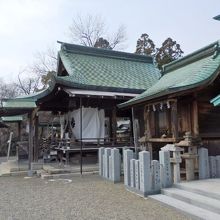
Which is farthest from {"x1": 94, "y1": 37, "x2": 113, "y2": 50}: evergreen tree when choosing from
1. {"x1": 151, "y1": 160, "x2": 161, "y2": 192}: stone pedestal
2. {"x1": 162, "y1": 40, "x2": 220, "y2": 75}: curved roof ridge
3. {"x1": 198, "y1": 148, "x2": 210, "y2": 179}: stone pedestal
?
{"x1": 151, "y1": 160, "x2": 161, "y2": 192}: stone pedestal

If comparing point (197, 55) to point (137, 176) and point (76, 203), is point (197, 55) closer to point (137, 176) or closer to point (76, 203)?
point (137, 176)

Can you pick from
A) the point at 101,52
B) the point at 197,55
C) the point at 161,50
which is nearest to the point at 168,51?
the point at 161,50

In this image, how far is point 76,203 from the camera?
23.9 ft

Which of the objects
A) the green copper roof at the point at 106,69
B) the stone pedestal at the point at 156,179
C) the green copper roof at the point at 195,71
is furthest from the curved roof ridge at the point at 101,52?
the stone pedestal at the point at 156,179

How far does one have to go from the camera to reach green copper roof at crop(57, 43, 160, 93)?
50.1 ft

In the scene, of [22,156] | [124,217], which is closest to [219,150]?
[124,217]

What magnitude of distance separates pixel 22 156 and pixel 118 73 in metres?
7.74

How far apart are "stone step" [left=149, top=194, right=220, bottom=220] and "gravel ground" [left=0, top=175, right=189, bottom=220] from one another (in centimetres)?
13

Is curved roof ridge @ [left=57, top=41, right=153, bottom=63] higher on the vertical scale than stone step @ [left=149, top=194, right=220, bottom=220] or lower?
higher

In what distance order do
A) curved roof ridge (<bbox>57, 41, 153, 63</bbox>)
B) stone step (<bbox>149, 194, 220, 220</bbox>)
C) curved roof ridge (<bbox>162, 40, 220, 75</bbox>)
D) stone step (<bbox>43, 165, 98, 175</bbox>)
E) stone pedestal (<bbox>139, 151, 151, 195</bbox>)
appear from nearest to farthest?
stone step (<bbox>149, 194, 220, 220</bbox>)
stone pedestal (<bbox>139, 151, 151, 195</bbox>)
curved roof ridge (<bbox>162, 40, 220, 75</bbox>)
stone step (<bbox>43, 165, 98, 175</bbox>)
curved roof ridge (<bbox>57, 41, 153, 63</bbox>)

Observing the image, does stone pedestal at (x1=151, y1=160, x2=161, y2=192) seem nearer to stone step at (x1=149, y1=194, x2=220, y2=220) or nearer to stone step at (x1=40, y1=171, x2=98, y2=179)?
stone step at (x1=149, y1=194, x2=220, y2=220)

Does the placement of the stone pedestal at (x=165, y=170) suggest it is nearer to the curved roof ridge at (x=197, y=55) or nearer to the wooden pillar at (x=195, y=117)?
the wooden pillar at (x=195, y=117)

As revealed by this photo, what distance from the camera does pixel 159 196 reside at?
7.41 m

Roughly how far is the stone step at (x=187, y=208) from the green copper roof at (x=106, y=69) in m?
7.80
